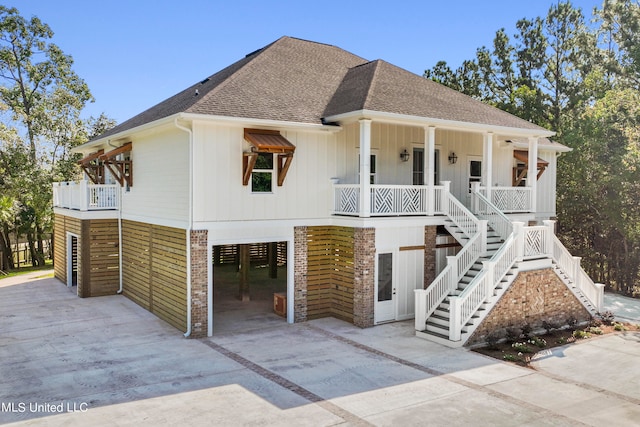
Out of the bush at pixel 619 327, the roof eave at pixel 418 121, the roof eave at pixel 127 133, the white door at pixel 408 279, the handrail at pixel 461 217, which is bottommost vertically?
the bush at pixel 619 327

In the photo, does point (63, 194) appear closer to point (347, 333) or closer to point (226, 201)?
point (226, 201)

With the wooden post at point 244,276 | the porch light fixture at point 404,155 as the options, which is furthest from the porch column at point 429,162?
the wooden post at point 244,276

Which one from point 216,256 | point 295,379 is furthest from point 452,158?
point 216,256

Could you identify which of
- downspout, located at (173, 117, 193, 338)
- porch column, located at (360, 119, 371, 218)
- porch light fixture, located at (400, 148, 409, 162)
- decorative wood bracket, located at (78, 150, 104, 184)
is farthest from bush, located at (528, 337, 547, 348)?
decorative wood bracket, located at (78, 150, 104, 184)

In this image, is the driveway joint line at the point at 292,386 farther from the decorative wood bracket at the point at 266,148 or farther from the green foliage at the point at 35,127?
the green foliage at the point at 35,127

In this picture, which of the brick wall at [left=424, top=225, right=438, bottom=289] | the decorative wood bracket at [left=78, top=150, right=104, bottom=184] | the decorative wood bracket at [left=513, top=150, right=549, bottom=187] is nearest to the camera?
the brick wall at [left=424, top=225, right=438, bottom=289]

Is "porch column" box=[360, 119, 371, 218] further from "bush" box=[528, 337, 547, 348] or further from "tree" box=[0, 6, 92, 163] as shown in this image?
"tree" box=[0, 6, 92, 163]

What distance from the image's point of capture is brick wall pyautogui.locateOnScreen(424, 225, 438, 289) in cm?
1565

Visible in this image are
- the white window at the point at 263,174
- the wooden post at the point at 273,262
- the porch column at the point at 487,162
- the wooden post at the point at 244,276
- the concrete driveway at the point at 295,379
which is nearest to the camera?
the concrete driveway at the point at 295,379

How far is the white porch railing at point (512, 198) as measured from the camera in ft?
56.5

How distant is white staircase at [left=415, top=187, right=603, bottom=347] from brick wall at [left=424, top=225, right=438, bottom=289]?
534 millimetres

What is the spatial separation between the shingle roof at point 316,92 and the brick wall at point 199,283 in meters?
3.28

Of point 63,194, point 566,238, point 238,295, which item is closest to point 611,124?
point 566,238

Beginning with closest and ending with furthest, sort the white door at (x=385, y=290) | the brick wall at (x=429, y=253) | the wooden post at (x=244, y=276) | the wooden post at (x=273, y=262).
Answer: the white door at (x=385, y=290) → the brick wall at (x=429, y=253) → the wooden post at (x=244, y=276) → the wooden post at (x=273, y=262)
